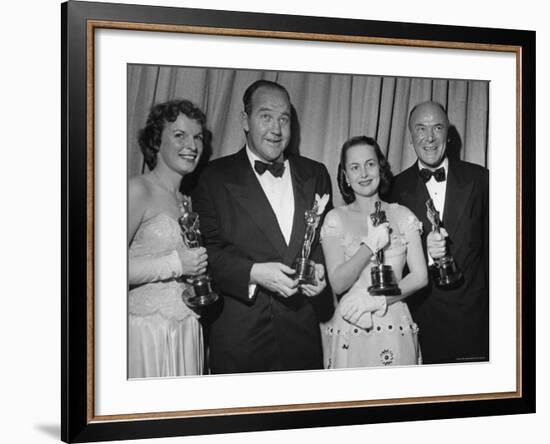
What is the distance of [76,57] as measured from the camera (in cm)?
260

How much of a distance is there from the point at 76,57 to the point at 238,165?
486mm

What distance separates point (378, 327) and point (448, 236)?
1.06 feet

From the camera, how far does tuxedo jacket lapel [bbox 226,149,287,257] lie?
9.14ft

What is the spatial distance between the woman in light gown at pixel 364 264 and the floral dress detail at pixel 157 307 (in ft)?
1.28

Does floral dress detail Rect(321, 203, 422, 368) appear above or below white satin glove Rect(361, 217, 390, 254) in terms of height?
below

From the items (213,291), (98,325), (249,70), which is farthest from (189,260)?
(249,70)

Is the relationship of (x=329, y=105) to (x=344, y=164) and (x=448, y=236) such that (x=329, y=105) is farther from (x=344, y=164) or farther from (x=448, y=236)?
(x=448, y=236)

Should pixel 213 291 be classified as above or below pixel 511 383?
above

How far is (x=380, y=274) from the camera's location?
2906mm

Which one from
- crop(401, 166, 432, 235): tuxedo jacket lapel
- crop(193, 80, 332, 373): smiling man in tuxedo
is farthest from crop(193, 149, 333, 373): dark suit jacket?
crop(401, 166, 432, 235): tuxedo jacket lapel

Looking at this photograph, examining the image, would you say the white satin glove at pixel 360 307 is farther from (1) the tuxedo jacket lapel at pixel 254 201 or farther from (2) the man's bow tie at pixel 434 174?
(2) the man's bow tie at pixel 434 174

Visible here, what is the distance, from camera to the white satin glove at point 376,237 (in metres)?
2.90

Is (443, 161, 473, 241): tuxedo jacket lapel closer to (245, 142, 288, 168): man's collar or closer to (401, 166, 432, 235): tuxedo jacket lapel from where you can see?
(401, 166, 432, 235): tuxedo jacket lapel

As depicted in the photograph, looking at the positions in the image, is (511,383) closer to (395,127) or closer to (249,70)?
(395,127)
